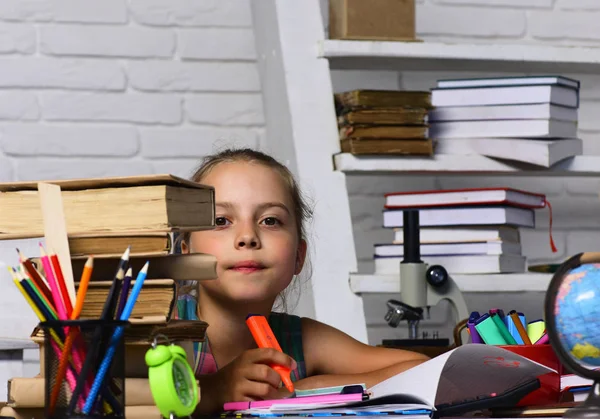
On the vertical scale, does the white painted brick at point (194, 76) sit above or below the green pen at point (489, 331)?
above

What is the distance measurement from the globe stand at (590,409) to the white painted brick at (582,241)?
1.74 m

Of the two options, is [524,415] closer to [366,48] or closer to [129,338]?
[129,338]

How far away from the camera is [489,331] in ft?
3.78

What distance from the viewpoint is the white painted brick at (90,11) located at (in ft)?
7.65

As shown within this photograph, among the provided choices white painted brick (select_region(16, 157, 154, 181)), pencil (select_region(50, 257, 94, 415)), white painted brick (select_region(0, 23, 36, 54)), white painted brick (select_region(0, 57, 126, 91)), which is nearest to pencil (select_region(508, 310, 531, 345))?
pencil (select_region(50, 257, 94, 415))

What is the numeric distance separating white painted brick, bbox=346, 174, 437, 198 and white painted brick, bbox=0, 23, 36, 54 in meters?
0.86

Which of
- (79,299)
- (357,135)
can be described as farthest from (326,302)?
(79,299)

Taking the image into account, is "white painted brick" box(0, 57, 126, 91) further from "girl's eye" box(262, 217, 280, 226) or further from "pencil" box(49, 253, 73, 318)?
"pencil" box(49, 253, 73, 318)

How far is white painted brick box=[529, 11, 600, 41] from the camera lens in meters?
2.54

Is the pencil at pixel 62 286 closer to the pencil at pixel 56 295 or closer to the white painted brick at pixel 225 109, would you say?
the pencil at pixel 56 295

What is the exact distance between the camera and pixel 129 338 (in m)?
0.82

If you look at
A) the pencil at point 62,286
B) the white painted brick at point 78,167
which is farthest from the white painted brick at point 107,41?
the pencil at point 62,286

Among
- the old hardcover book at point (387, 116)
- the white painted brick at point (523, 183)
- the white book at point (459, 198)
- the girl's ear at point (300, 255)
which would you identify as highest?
the old hardcover book at point (387, 116)

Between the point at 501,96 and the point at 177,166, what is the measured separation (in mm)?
823
